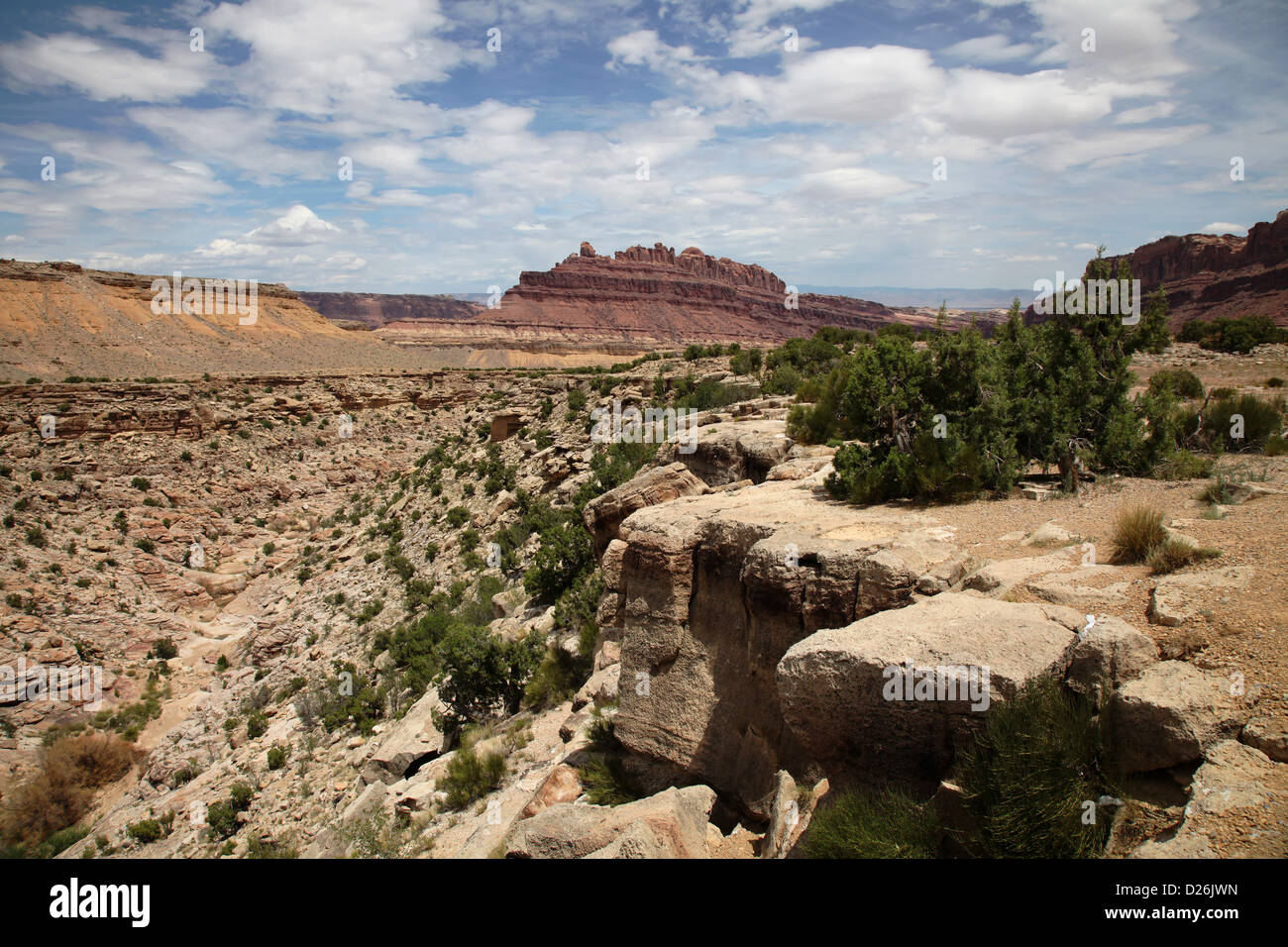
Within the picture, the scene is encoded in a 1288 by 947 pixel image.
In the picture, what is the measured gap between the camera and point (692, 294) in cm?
12312

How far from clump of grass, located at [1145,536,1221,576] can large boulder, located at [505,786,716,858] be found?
14.7 feet

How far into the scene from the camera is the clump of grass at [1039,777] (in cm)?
386

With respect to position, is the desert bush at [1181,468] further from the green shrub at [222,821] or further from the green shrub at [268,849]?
the green shrub at [222,821]

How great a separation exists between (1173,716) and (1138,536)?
8.90 ft

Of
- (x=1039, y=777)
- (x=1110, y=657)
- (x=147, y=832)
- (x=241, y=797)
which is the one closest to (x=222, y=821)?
(x=241, y=797)

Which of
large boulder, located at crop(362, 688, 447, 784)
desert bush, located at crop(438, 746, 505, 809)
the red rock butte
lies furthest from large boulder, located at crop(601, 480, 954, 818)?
the red rock butte

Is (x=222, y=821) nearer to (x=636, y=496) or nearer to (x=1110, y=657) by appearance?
(x=636, y=496)

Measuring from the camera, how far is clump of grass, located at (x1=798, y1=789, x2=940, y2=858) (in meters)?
4.43

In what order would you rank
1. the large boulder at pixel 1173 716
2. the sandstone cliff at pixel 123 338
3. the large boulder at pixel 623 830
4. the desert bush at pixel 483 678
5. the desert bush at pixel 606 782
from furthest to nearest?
the sandstone cliff at pixel 123 338, the desert bush at pixel 483 678, the desert bush at pixel 606 782, the large boulder at pixel 623 830, the large boulder at pixel 1173 716

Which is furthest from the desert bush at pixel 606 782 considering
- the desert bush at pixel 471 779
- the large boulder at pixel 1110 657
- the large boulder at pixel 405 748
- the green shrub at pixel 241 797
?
the green shrub at pixel 241 797

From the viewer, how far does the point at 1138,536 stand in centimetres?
602

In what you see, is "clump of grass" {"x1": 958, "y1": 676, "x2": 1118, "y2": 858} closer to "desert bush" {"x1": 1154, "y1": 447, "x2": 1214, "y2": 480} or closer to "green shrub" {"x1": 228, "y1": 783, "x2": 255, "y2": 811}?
"desert bush" {"x1": 1154, "y1": 447, "x2": 1214, "y2": 480}

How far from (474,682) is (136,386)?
98.1ft

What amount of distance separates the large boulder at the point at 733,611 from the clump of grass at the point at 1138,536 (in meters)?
1.50
